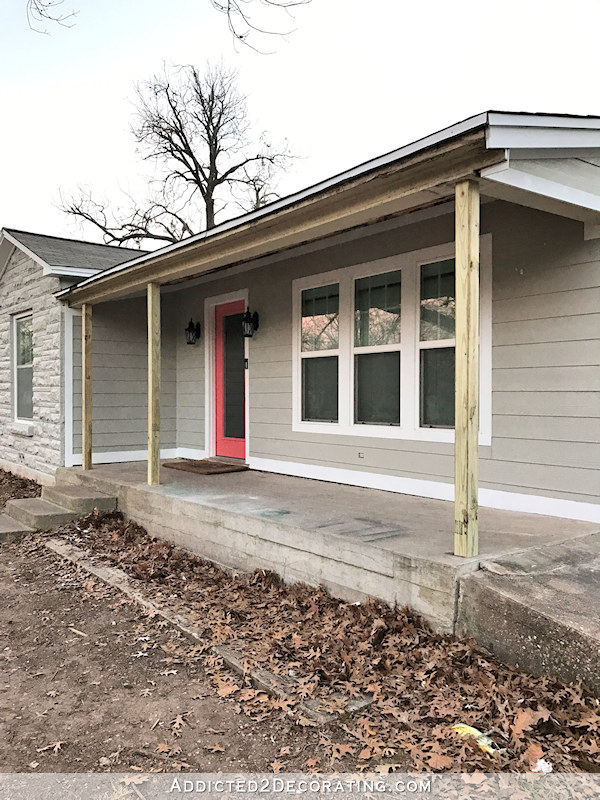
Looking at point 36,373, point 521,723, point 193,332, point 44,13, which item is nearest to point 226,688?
point 521,723

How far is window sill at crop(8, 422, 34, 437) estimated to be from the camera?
28.1 ft

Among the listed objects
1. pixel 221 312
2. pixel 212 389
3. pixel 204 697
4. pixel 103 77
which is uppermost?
pixel 103 77

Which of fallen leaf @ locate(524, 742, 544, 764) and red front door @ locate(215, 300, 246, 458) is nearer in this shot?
fallen leaf @ locate(524, 742, 544, 764)

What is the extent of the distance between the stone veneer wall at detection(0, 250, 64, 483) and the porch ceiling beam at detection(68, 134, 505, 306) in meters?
2.42

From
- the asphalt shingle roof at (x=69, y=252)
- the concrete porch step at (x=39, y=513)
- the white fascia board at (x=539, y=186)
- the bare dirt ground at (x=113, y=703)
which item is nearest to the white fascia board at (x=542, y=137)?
the white fascia board at (x=539, y=186)

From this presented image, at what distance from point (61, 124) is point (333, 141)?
31.3 feet

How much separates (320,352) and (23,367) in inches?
213

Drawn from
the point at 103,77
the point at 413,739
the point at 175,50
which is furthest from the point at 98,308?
the point at 413,739

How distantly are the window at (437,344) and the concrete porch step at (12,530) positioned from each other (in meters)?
3.98

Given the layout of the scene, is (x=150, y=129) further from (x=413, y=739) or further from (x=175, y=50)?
(x=413, y=739)

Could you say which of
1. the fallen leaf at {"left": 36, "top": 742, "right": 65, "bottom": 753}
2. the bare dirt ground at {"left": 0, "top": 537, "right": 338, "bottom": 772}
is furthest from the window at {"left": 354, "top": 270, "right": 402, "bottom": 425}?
the fallen leaf at {"left": 36, "top": 742, "right": 65, "bottom": 753}

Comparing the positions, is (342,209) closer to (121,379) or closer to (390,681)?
(390,681)

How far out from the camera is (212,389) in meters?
7.65

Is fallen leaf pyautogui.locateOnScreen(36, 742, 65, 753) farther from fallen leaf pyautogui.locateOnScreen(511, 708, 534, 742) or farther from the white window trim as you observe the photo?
the white window trim
